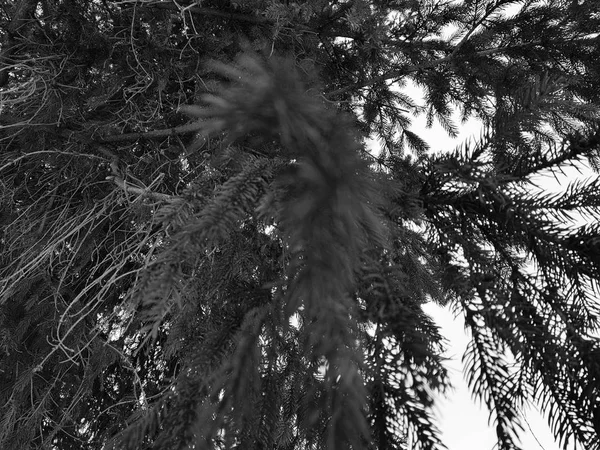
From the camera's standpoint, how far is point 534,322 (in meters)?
0.52

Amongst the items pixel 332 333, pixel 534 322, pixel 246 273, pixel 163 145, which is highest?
pixel 163 145

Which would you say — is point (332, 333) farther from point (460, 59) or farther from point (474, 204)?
point (460, 59)

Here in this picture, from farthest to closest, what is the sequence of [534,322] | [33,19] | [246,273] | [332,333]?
[33,19] < [246,273] < [534,322] < [332,333]

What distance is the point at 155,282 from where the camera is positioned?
43 cm

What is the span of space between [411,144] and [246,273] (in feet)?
3.97

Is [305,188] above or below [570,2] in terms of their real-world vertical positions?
below

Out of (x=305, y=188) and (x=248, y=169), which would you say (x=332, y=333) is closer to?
(x=305, y=188)

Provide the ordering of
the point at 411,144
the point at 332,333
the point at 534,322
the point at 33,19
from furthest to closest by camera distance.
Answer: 1. the point at 411,144
2. the point at 33,19
3. the point at 534,322
4. the point at 332,333

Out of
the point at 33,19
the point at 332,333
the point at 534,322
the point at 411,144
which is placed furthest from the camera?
the point at 411,144

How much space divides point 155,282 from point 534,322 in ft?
1.25

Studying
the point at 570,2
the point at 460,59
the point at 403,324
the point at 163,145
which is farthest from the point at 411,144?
the point at 403,324

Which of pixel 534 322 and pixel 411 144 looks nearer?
pixel 534 322

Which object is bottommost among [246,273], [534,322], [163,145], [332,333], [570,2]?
[332,333]

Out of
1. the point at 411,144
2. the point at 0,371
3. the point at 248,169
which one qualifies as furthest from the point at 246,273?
the point at 411,144
